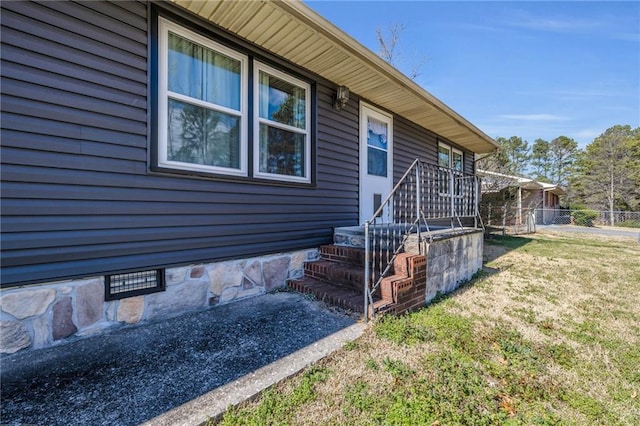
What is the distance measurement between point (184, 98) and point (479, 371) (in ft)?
11.6

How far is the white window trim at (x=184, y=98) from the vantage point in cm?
274

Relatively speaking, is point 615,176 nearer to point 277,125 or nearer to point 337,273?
point 337,273

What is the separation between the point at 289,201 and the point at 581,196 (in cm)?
3364

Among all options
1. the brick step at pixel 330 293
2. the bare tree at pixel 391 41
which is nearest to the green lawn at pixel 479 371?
the brick step at pixel 330 293

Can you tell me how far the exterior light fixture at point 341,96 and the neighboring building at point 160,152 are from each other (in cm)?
4

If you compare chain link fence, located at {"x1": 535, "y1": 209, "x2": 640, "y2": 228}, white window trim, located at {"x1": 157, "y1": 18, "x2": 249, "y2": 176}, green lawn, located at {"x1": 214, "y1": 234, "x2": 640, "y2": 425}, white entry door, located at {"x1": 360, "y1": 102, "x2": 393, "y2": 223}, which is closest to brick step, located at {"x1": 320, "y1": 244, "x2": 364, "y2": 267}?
green lawn, located at {"x1": 214, "y1": 234, "x2": 640, "y2": 425}

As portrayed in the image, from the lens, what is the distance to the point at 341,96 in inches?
172

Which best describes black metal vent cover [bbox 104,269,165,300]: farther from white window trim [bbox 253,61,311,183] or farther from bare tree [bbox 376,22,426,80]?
bare tree [bbox 376,22,426,80]

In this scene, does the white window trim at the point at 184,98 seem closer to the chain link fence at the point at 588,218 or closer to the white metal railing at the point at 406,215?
the white metal railing at the point at 406,215

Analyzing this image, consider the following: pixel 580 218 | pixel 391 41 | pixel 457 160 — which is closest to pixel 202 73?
pixel 457 160

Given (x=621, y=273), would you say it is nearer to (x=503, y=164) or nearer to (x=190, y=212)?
(x=190, y=212)

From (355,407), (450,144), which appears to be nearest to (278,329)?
(355,407)

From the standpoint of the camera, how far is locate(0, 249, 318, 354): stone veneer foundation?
2084 millimetres

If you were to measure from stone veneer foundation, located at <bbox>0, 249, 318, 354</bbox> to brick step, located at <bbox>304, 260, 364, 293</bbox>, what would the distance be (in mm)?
540
